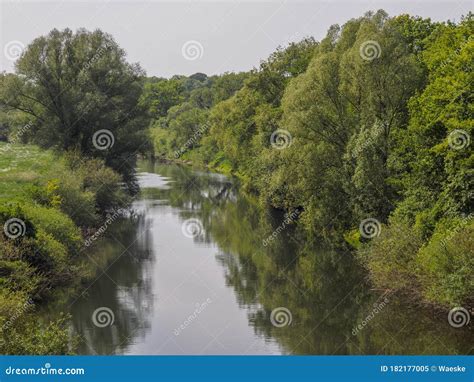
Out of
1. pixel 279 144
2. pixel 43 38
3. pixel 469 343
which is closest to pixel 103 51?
pixel 43 38

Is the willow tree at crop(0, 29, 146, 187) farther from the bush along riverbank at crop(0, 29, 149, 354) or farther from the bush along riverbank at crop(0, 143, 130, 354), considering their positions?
the bush along riverbank at crop(0, 143, 130, 354)

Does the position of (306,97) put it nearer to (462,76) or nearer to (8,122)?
(462,76)

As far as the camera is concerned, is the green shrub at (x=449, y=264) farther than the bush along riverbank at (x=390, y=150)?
No

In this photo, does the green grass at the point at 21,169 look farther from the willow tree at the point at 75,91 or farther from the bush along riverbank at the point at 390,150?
the bush along riverbank at the point at 390,150

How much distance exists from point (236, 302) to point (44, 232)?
350 inches

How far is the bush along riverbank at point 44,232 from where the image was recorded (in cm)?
2162

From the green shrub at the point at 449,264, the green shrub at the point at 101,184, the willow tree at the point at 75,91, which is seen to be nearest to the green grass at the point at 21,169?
the green shrub at the point at 101,184

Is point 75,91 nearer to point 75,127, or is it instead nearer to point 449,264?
point 75,127

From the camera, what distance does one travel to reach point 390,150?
33.1 meters

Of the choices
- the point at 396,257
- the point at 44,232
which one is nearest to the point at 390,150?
the point at 396,257

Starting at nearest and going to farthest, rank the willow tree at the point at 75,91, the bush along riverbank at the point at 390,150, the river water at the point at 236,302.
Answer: the river water at the point at 236,302
the bush along riverbank at the point at 390,150
the willow tree at the point at 75,91

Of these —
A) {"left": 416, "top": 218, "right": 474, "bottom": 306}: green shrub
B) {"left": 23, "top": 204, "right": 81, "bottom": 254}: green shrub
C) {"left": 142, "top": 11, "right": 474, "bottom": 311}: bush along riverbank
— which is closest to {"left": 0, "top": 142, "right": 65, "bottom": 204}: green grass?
{"left": 23, "top": 204, "right": 81, "bottom": 254}: green shrub

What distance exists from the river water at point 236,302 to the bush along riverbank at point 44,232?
47.5 inches

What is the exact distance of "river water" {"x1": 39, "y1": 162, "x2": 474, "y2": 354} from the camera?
74.9ft
